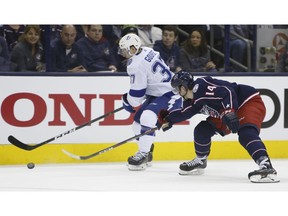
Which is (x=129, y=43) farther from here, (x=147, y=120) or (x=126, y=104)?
(x=147, y=120)

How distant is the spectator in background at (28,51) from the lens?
838 cm

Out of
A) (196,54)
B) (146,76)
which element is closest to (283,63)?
(196,54)

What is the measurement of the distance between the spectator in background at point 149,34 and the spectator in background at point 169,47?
16cm

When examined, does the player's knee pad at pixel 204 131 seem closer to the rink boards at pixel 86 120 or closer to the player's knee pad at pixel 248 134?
the player's knee pad at pixel 248 134

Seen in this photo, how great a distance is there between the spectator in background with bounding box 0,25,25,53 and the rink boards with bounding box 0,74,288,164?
55 cm

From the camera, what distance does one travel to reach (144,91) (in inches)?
303

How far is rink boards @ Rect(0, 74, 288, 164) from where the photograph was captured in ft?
26.9

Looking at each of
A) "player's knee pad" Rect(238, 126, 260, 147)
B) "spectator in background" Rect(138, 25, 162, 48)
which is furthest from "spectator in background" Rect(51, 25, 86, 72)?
"player's knee pad" Rect(238, 126, 260, 147)

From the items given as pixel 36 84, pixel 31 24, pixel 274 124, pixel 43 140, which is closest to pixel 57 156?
pixel 43 140

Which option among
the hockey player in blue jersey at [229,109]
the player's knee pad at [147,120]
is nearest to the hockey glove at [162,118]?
the hockey player in blue jersey at [229,109]

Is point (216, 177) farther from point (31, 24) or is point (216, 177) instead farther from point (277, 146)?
point (31, 24)

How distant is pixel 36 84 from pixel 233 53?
2.19 m

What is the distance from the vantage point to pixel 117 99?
841cm

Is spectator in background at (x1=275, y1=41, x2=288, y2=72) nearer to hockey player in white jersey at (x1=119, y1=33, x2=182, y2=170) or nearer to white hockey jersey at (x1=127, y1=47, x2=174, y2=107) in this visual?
hockey player in white jersey at (x1=119, y1=33, x2=182, y2=170)
